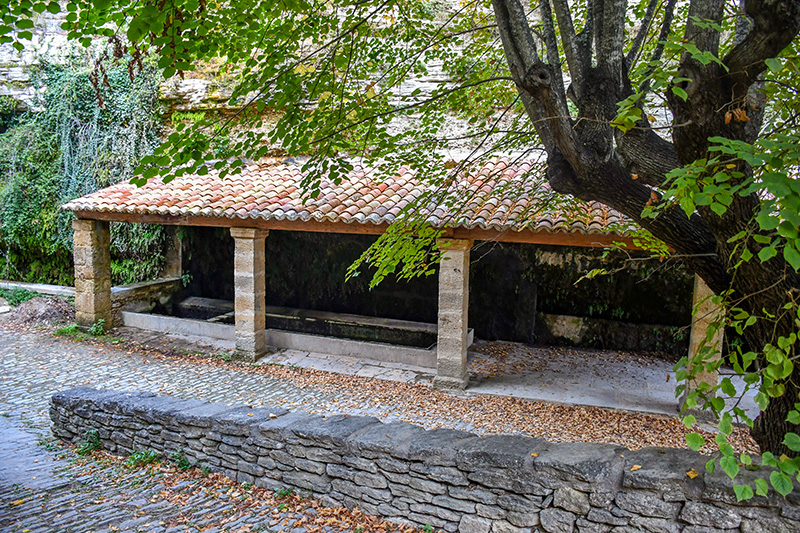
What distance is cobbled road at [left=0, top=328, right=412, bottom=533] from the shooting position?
11.8ft

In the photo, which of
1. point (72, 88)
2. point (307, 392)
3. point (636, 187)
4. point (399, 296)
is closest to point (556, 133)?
point (636, 187)

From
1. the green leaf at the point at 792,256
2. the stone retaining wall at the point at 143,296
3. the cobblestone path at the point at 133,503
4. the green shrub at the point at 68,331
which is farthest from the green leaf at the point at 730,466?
the stone retaining wall at the point at 143,296

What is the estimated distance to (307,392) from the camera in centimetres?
703

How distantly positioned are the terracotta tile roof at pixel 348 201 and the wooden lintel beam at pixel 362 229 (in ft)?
0.46

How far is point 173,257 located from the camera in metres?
11.9

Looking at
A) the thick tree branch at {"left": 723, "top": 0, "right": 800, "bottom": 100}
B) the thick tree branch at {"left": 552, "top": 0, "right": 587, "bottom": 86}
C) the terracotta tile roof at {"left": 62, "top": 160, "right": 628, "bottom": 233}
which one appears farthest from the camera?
the terracotta tile roof at {"left": 62, "top": 160, "right": 628, "bottom": 233}

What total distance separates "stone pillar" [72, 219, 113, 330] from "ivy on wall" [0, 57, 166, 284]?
1.92 meters

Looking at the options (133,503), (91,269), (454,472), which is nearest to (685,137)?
(454,472)

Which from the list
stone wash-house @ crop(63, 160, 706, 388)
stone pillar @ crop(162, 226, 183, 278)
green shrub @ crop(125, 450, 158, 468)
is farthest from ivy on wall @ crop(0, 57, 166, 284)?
green shrub @ crop(125, 450, 158, 468)

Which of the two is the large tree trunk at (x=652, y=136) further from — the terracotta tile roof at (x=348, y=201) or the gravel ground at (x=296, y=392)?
the gravel ground at (x=296, y=392)

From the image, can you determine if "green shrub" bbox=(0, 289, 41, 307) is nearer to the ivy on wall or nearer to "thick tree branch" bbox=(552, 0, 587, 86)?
the ivy on wall

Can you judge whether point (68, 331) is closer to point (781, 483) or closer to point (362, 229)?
point (362, 229)

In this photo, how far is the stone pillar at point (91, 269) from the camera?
955 cm

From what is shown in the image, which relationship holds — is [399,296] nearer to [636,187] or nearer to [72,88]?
[636,187]
